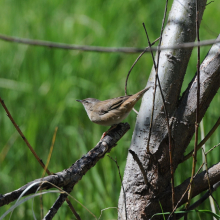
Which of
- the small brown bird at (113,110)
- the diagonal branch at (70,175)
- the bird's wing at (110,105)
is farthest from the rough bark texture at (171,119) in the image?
the bird's wing at (110,105)

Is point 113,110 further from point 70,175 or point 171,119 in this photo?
point 70,175

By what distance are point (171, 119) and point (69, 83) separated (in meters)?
2.65

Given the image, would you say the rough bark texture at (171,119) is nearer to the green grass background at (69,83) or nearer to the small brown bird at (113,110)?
the green grass background at (69,83)

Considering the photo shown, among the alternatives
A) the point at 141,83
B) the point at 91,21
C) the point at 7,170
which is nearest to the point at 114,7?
the point at 91,21

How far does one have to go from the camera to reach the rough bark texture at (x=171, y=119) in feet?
6.23

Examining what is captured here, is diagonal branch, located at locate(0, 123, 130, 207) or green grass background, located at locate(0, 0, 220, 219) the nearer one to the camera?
diagonal branch, located at locate(0, 123, 130, 207)

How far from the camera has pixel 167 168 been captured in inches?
76.3

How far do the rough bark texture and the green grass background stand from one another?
66 centimetres

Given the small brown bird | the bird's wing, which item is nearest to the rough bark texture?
the small brown bird

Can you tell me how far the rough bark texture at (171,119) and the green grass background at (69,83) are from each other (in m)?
0.66

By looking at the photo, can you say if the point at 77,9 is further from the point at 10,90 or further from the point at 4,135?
the point at 4,135

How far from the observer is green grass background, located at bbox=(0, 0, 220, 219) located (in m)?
3.20

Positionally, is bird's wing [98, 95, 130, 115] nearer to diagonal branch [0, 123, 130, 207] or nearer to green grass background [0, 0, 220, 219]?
green grass background [0, 0, 220, 219]

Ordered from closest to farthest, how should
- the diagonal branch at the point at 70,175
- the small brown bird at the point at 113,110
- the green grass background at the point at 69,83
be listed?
the diagonal branch at the point at 70,175 < the small brown bird at the point at 113,110 < the green grass background at the point at 69,83
